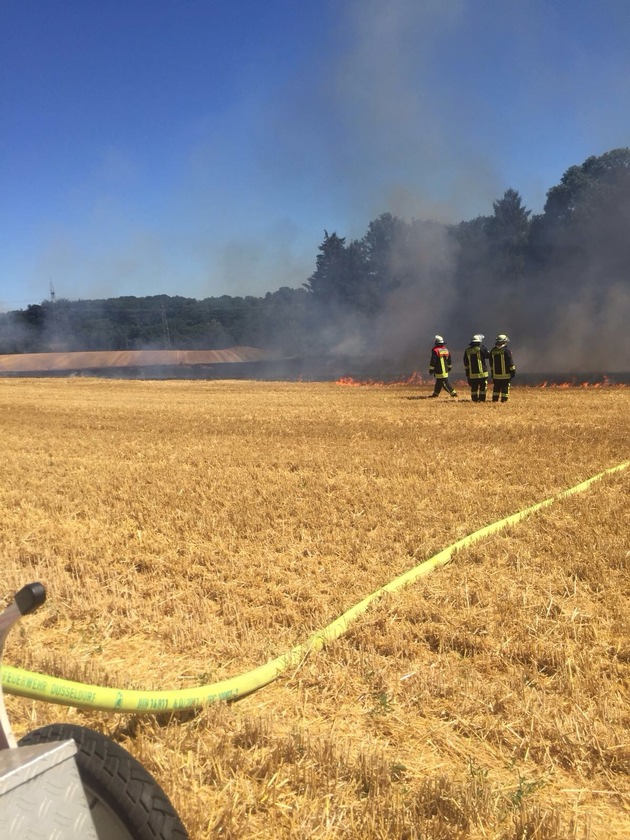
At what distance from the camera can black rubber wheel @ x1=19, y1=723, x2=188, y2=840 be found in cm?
148

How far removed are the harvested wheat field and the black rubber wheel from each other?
29.7 inches

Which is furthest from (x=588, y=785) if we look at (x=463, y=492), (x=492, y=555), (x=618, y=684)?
(x=463, y=492)

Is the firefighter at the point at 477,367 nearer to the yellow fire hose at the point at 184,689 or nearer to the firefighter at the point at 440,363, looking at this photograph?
the firefighter at the point at 440,363

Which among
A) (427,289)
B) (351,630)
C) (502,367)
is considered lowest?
(351,630)

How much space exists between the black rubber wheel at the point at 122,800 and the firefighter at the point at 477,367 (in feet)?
49.1

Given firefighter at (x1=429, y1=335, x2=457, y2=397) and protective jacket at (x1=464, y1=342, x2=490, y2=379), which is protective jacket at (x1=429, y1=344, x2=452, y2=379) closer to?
firefighter at (x1=429, y1=335, x2=457, y2=397)

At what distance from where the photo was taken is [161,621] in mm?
3785

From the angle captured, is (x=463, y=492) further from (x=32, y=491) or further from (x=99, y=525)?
(x=32, y=491)

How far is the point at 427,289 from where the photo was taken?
142 feet

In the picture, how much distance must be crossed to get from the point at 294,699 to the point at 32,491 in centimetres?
516

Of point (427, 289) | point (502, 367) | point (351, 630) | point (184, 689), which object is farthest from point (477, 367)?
point (427, 289)

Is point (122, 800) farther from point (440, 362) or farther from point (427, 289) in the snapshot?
point (427, 289)

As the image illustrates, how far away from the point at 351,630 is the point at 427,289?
1641 inches

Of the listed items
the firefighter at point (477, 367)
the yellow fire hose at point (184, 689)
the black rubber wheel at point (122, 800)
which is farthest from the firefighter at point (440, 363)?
the black rubber wheel at point (122, 800)
